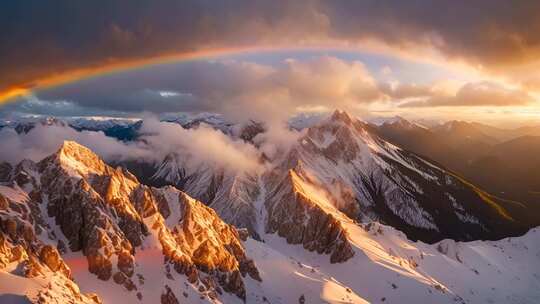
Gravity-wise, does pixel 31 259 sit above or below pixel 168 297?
above

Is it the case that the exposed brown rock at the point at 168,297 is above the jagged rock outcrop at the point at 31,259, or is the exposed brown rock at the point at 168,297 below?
below

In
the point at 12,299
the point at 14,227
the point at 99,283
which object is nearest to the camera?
the point at 12,299

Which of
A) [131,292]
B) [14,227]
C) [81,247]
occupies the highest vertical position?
[14,227]

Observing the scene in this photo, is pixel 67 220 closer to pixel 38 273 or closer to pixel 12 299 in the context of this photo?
pixel 38 273

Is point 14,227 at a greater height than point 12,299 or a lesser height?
greater

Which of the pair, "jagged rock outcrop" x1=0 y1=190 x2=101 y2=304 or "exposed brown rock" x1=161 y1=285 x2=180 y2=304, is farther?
"exposed brown rock" x1=161 y1=285 x2=180 y2=304

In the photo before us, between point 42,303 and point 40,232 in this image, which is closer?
point 42,303

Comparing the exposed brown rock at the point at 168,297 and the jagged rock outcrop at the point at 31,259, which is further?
the exposed brown rock at the point at 168,297

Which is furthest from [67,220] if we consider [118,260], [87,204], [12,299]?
[12,299]

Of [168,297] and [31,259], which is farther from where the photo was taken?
[168,297]

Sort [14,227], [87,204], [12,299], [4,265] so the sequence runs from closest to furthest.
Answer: [12,299], [4,265], [14,227], [87,204]

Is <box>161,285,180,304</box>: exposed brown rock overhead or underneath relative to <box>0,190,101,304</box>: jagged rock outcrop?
underneath
